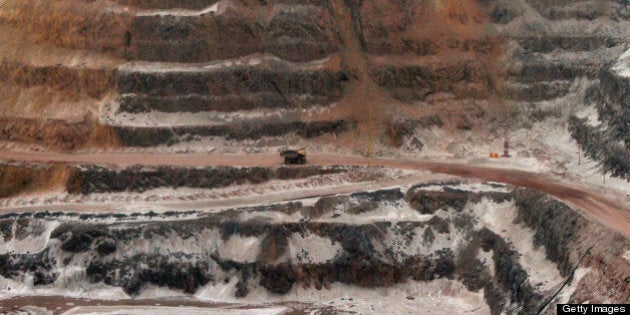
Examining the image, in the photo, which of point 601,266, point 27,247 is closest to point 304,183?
point 27,247

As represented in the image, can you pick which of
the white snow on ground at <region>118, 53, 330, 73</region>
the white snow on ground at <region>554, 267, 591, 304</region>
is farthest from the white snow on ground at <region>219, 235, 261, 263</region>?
the white snow on ground at <region>554, 267, 591, 304</region>

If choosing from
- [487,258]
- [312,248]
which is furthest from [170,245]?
[487,258]

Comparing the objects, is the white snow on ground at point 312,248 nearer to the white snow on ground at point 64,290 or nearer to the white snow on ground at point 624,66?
the white snow on ground at point 64,290

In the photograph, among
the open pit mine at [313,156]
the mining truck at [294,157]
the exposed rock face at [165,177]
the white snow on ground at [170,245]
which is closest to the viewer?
the open pit mine at [313,156]

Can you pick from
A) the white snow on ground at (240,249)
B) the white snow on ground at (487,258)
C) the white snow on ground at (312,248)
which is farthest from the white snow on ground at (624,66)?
the white snow on ground at (240,249)

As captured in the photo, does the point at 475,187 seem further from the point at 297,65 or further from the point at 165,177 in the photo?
the point at 165,177

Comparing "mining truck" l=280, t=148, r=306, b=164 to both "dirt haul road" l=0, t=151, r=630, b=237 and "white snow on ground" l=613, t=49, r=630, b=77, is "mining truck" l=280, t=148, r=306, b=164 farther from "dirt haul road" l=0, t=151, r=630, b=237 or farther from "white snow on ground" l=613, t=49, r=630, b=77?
"white snow on ground" l=613, t=49, r=630, b=77
